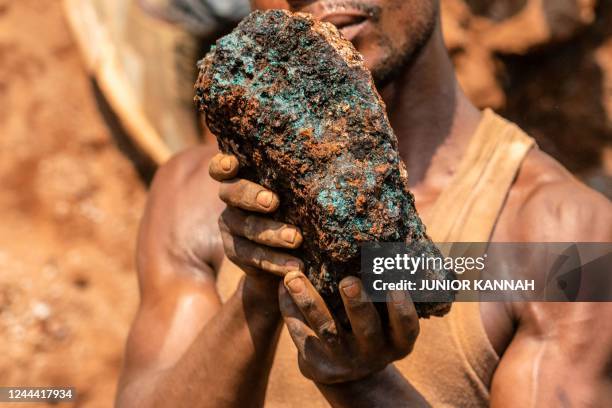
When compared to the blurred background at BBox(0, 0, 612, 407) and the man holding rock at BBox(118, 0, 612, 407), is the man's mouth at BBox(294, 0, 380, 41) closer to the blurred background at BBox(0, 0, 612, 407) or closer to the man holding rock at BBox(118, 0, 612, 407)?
the man holding rock at BBox(118, 0, 612, 407)

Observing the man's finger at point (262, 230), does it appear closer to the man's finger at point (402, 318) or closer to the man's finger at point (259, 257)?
the man's finger at point (259, 257)

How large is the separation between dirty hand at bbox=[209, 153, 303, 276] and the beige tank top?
44 cm

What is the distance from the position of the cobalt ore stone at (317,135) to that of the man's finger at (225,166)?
0.03 m

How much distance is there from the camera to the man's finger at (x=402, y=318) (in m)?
1.59

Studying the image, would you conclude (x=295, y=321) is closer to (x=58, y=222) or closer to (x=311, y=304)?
(x=311, y=304)

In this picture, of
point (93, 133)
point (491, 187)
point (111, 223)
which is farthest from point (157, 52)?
point (491, 187)

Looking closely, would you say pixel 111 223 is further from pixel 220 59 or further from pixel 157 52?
pixel 220 59

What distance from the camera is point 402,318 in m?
1.60

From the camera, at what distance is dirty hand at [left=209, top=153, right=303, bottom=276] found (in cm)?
166

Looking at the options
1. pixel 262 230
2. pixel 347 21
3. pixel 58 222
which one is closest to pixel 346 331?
pixel 262 230

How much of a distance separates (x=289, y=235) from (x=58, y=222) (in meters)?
2.53

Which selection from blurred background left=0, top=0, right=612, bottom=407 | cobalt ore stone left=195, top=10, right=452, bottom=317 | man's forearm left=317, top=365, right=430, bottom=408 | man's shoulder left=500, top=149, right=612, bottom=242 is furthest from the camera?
blurred background left=0, top=0, right=612, bottom=407
